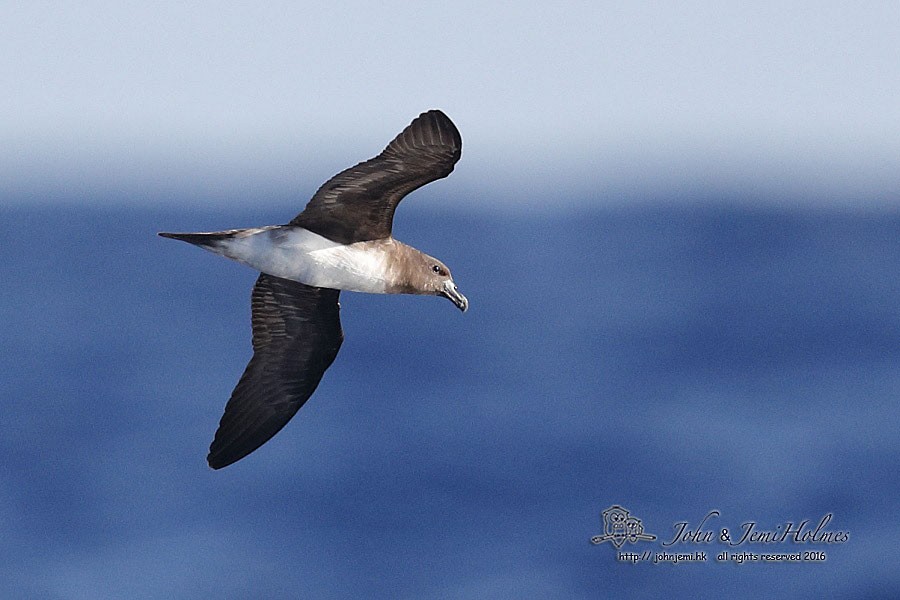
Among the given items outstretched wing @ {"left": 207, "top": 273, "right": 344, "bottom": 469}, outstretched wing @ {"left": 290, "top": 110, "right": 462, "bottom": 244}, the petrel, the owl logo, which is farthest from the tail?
the owl logo

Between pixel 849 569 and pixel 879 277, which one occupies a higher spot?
pixel 879 277

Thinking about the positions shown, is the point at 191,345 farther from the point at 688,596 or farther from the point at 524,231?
the point at 524,231

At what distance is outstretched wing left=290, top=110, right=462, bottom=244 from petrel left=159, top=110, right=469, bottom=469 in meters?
0.01

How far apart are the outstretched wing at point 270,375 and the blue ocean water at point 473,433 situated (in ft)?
29.0

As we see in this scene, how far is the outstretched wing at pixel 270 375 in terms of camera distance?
66.8ft

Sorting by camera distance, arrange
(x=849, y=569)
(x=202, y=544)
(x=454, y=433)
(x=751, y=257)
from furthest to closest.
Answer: (x=751, y=257)
(x=454, y=433)
(x=202, y=544)
(x=849, y=569)

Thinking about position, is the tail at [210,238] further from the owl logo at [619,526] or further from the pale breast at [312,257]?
the owl logo at [619,526]

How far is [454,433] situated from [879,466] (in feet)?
54.9

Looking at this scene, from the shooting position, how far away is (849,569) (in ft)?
152

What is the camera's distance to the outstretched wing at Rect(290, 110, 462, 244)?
59.0ft

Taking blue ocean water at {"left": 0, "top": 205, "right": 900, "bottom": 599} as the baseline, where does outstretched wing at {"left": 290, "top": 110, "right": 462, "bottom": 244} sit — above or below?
above

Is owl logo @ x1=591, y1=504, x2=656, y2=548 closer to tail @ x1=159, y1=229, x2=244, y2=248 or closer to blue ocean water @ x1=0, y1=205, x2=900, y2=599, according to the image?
blue ocean water @ x1=0, y1=205, x2=900, y2=599

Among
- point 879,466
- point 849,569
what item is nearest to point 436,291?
point 849,569

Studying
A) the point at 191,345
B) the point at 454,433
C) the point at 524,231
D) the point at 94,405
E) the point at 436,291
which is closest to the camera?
the point at 436,291
